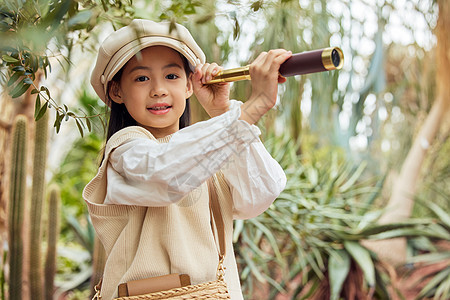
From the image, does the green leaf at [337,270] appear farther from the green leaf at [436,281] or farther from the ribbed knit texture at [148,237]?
the ribbed knit texture at [148,237]

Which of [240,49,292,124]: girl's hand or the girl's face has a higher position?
the girl's face

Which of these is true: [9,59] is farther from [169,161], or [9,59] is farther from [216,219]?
[216,219]

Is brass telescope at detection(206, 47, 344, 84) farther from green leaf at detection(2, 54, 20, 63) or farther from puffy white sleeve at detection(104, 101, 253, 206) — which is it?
green leaf at detection(2, 54, 20, 63)

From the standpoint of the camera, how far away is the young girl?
1.01 meters

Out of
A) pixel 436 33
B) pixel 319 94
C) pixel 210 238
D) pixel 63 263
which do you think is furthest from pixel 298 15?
pixel 210 238

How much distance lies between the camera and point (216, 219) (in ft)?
4.02

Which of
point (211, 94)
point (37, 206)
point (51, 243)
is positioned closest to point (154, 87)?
point (211, 94)

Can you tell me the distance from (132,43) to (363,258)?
2.15 m

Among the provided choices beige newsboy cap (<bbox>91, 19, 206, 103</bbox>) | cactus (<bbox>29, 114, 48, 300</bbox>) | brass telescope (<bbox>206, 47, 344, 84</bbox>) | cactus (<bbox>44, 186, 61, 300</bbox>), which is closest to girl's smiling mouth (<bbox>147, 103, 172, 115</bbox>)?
beige newsboy cap (<bbox>91, 19, 206, 103</bbox>)

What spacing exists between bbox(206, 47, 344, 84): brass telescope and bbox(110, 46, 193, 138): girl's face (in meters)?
0.21

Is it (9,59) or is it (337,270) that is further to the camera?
(337,270)

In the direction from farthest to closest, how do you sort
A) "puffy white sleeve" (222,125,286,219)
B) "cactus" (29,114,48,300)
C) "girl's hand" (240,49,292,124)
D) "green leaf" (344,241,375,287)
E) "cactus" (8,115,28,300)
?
"green leaf" (344,241,375,287) < "cactus" (29,114,48,300) < "cactus" (8,115,28,300) < "puffy white sleeve" (222,125,286,219) < "girl's hand" (240,49,292,124)

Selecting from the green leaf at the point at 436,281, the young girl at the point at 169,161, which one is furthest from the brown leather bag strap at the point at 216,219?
the green leaf at the point at 436,281

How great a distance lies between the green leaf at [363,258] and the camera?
2.79 meters
